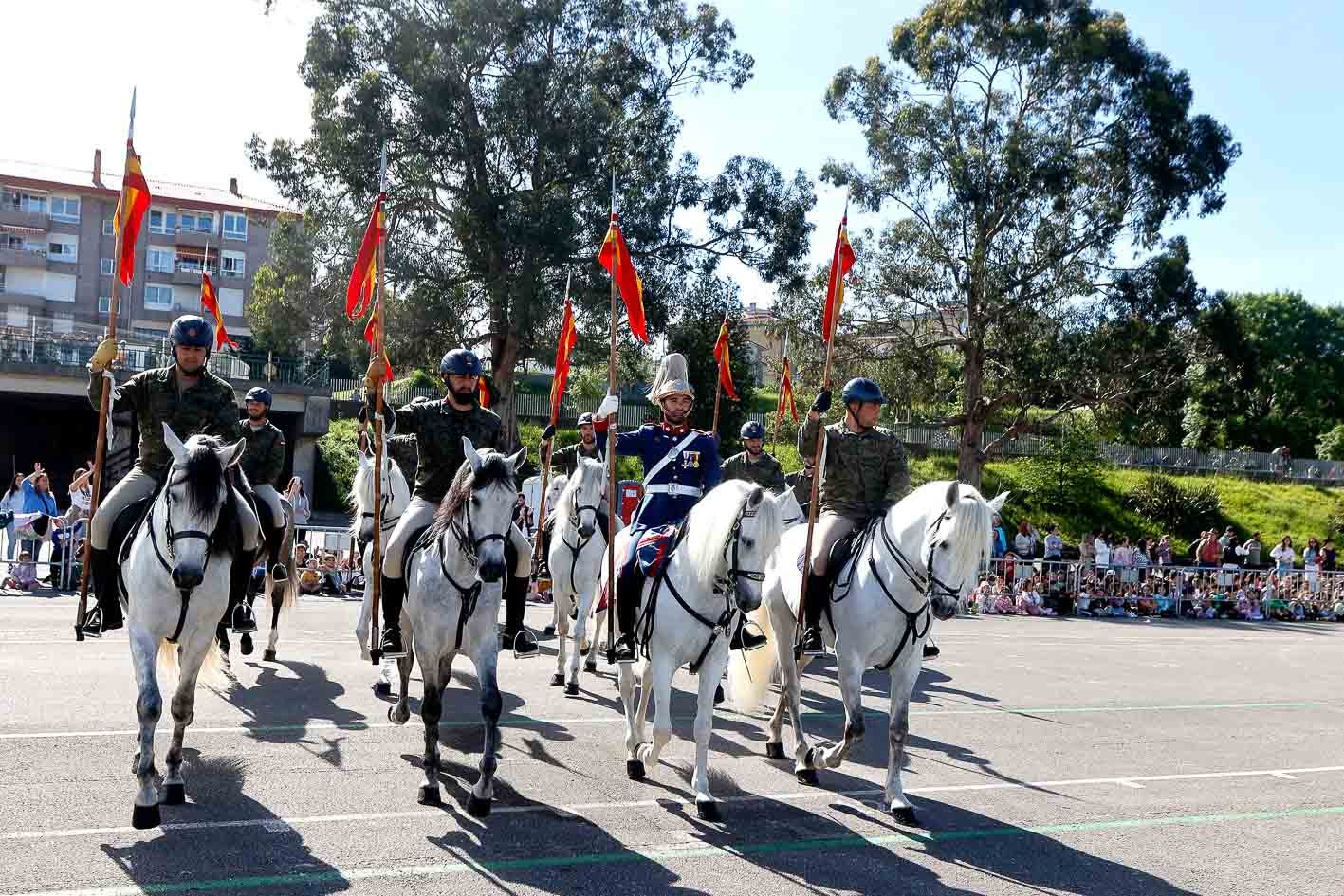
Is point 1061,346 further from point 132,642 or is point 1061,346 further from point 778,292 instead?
point 132,642

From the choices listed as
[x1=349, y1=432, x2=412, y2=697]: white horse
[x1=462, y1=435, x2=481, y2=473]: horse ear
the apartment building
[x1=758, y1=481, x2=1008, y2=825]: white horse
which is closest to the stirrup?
[x1=462, y1=435, x2=481, y2=473]: horse ear

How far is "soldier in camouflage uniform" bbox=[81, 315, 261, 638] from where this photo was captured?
27.0 feet

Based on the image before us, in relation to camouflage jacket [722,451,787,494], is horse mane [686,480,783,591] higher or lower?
lower

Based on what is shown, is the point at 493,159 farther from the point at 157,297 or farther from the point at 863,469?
the point at 157,297

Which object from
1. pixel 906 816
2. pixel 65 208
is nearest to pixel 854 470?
pixel 906 816

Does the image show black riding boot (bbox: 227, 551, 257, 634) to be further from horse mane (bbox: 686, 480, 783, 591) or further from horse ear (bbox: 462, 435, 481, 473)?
horse mane (bbox: 686, 480, 783, 591)

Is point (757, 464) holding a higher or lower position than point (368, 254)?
lower

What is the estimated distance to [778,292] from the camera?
41531 mm

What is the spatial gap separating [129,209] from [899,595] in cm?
688

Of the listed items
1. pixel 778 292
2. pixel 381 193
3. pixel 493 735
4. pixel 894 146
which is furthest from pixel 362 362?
pixel 493 735

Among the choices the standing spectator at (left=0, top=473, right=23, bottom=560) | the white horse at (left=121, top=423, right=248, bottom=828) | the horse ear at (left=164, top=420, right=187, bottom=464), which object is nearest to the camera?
the white horse at (left=121, top=423, right=248, bottom=828)

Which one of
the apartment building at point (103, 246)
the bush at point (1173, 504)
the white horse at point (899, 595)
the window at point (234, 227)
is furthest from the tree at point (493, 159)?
the window at point (234, 227)

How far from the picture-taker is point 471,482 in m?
7.47

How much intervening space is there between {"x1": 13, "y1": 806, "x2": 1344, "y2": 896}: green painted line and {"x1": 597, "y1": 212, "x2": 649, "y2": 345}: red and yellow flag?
5.10 m
